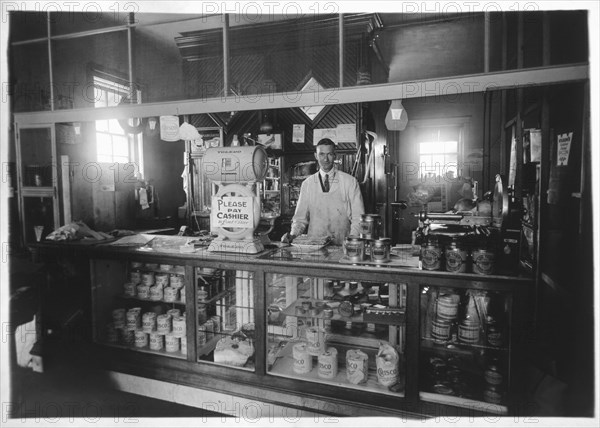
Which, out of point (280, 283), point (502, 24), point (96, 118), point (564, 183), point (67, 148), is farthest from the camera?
point (502, 24)

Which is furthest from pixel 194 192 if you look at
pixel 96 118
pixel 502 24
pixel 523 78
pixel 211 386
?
pixel 502 24

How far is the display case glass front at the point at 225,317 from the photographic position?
9.34 ft

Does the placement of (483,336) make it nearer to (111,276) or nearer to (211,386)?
(211,386)

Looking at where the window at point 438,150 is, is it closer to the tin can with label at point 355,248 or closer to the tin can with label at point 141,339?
the tin can with label at point 355,248

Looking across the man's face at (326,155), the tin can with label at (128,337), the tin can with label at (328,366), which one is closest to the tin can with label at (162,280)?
the tin can with label at (128,337)

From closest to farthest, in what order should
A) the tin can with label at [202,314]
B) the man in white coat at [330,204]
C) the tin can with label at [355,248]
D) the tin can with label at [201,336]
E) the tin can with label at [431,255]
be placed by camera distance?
the tin can with label at [431,255]
the tin can with label at [355,248]
the tin can with label at [201,336]
the tin can with label at [202,314]
the man in white coat at [330,204]

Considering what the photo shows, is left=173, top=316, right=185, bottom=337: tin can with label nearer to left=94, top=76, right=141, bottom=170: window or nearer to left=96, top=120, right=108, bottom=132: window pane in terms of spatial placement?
left=94, top=76, right=141, bottom=170: window

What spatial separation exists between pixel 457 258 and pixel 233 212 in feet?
4.97

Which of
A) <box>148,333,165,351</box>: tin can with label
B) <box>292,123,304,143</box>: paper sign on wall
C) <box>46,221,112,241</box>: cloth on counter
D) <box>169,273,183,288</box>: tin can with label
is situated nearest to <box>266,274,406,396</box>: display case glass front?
<box>169,273,183,288</box>: tin can with label

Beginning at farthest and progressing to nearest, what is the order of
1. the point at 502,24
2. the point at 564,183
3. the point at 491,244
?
the point at 502,24 < the point at 564,183 < the point at 491,244

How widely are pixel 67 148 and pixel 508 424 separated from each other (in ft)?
14.7

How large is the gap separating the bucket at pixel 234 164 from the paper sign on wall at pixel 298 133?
323 centimetres

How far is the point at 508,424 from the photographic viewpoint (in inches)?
86.7

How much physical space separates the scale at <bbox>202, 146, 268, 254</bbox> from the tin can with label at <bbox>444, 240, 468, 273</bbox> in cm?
125
